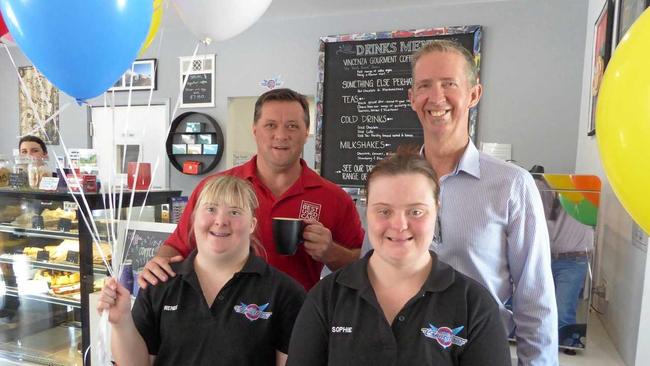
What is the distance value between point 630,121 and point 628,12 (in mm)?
1220

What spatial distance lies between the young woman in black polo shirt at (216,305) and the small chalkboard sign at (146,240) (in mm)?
1013

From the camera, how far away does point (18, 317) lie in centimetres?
305

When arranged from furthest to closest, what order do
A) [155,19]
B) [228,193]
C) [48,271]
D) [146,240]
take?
[48,271] → [146,240] → [155,19] → [228,193]

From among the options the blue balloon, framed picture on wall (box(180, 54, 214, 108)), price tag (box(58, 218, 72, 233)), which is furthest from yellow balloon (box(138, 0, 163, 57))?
framed picture on wall (box(180, 54, 214, 108))

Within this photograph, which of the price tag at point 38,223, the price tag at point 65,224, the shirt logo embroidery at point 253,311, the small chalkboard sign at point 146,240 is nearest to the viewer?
the shirt logo embroidery at point 253,311

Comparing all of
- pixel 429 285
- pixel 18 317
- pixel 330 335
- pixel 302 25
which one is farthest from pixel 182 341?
pixel 302 25

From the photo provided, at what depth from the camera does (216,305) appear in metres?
1.31

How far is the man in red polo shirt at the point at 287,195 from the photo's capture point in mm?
1618

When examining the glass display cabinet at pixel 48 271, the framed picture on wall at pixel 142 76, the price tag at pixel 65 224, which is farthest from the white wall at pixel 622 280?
the framed picture on wall at pixel 142 76

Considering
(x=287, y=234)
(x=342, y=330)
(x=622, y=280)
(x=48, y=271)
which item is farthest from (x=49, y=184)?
(x=622, y=280)

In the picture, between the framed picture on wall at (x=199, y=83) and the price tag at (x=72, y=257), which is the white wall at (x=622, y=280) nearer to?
the price tag at (x=72, y=257)

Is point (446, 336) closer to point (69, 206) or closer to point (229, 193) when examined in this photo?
point (229, 193)

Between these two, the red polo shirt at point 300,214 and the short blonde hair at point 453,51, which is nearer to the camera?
the short blonde hair at point 453,51

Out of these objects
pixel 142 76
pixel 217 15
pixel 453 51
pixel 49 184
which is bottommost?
pixel 49 184
